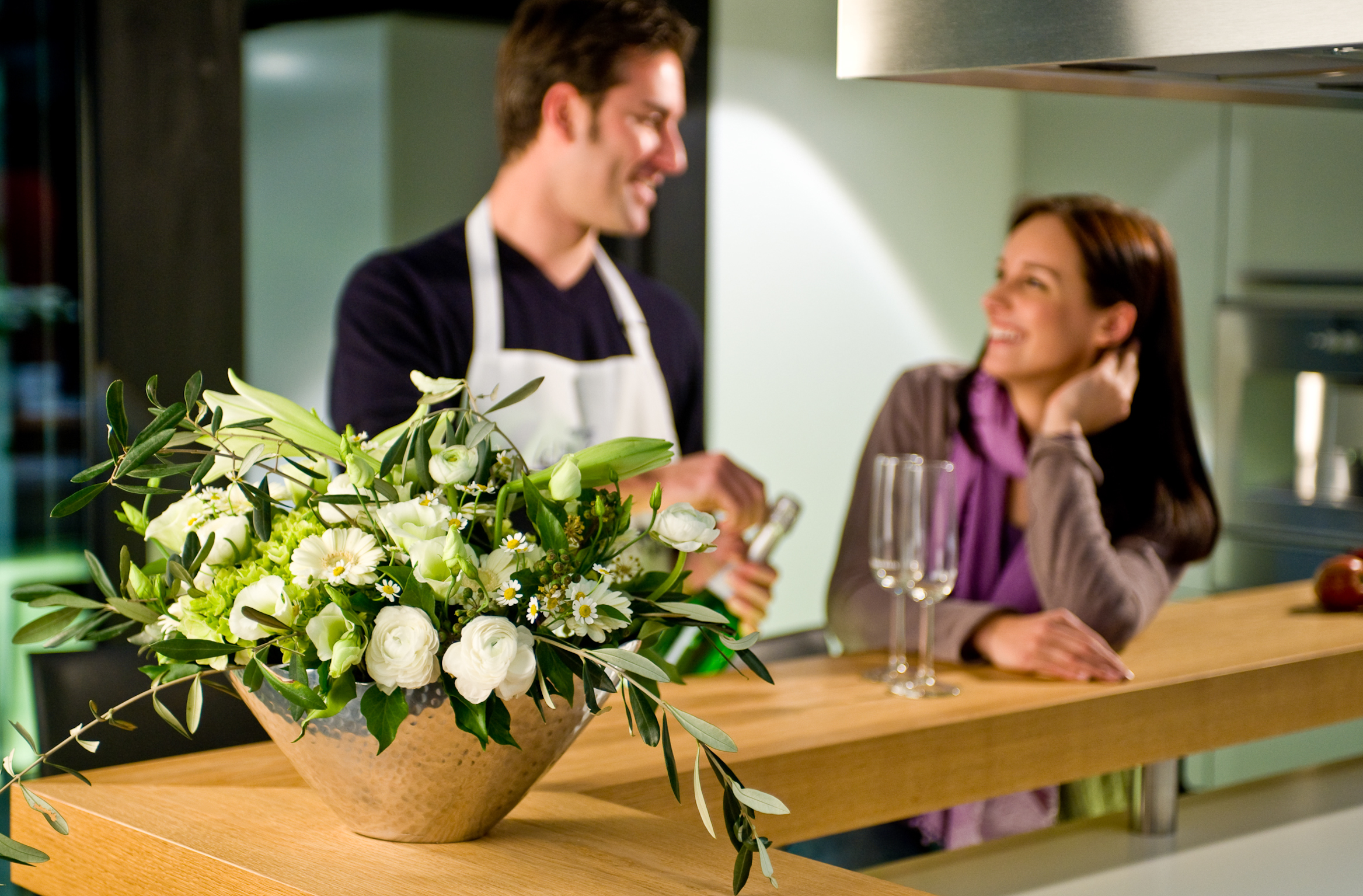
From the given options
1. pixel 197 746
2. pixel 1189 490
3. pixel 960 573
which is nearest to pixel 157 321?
pixel 197 746

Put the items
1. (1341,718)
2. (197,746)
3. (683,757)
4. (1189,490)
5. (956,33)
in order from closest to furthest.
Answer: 1. (956,33)
2. (683,757)
3. (197,746)
4. (1341,718)
5. (1189,490)

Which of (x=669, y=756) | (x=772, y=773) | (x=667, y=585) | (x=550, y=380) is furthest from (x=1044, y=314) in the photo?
(x=669, y=756)

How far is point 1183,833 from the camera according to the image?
155cm

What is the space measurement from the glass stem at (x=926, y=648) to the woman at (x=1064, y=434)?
0.29 metres

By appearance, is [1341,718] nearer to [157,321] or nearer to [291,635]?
[291,635]

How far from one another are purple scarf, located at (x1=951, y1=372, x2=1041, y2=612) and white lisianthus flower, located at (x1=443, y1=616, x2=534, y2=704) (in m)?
1.35

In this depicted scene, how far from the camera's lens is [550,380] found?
2615 millimetres

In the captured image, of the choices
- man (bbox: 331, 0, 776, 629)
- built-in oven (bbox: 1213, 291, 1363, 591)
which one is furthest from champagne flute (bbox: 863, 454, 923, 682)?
built-in oven (bbox: 1213, 291, 1363, 591)

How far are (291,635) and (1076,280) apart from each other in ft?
4.89

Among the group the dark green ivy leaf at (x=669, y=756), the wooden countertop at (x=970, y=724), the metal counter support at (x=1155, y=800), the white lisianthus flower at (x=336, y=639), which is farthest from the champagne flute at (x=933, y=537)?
the white lisianthus flower at (x=336, y=639)

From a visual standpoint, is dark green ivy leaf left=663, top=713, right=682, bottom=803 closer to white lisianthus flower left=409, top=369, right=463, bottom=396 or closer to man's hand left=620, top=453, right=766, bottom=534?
white lisianthus flower left=409, top=369, right=463, bottom=396

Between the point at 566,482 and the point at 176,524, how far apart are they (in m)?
0.27

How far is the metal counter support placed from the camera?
1.54 meters

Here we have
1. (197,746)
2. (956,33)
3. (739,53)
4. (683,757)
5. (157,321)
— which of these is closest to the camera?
(956,33)
